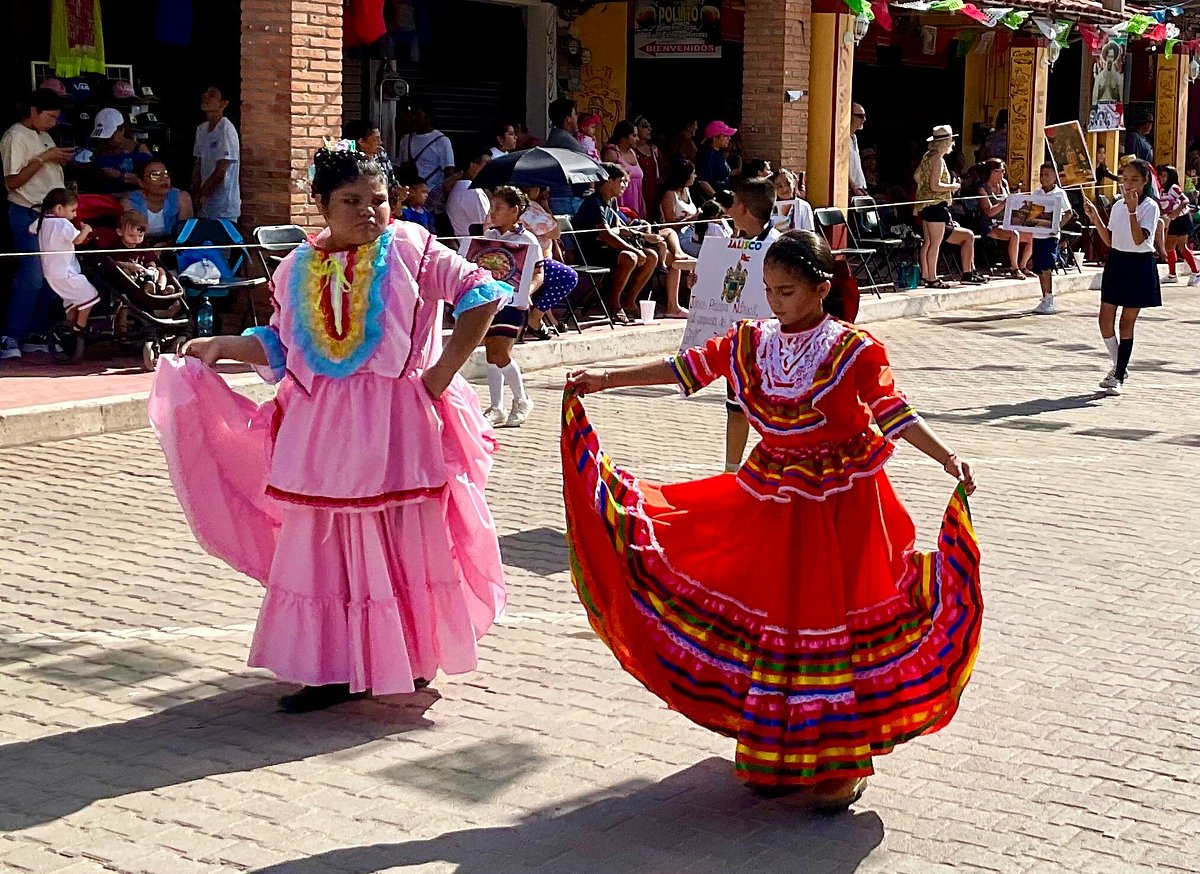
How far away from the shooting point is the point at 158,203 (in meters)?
13.3

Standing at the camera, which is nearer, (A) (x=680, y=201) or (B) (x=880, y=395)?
(B) (x=880, y=395)

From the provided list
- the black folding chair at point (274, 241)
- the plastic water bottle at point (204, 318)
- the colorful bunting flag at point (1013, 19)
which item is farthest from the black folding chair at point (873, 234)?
the plastic water bottle at point (204, 318)

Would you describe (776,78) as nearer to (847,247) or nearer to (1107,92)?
(847,247)

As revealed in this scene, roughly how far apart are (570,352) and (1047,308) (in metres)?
7.18

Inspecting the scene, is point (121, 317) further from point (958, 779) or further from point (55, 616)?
point (958, 779)

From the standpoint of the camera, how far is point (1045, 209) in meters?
20.4

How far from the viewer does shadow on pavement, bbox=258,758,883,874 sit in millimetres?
4492

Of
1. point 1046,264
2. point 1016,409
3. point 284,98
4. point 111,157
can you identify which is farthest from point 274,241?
point 1046,264

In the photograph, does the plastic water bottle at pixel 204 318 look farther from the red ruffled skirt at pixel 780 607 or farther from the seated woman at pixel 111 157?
the red ruffled skirt at pixel 780 607

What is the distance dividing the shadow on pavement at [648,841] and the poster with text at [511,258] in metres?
6.35

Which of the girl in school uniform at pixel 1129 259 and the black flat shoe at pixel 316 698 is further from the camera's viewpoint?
the girl in school uniform at pixel 1129 259

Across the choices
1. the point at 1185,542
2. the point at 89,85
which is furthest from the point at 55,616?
the point at 89,85

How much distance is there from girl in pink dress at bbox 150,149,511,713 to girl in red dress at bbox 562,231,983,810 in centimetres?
63

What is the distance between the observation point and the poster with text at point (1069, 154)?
23.8 meters
